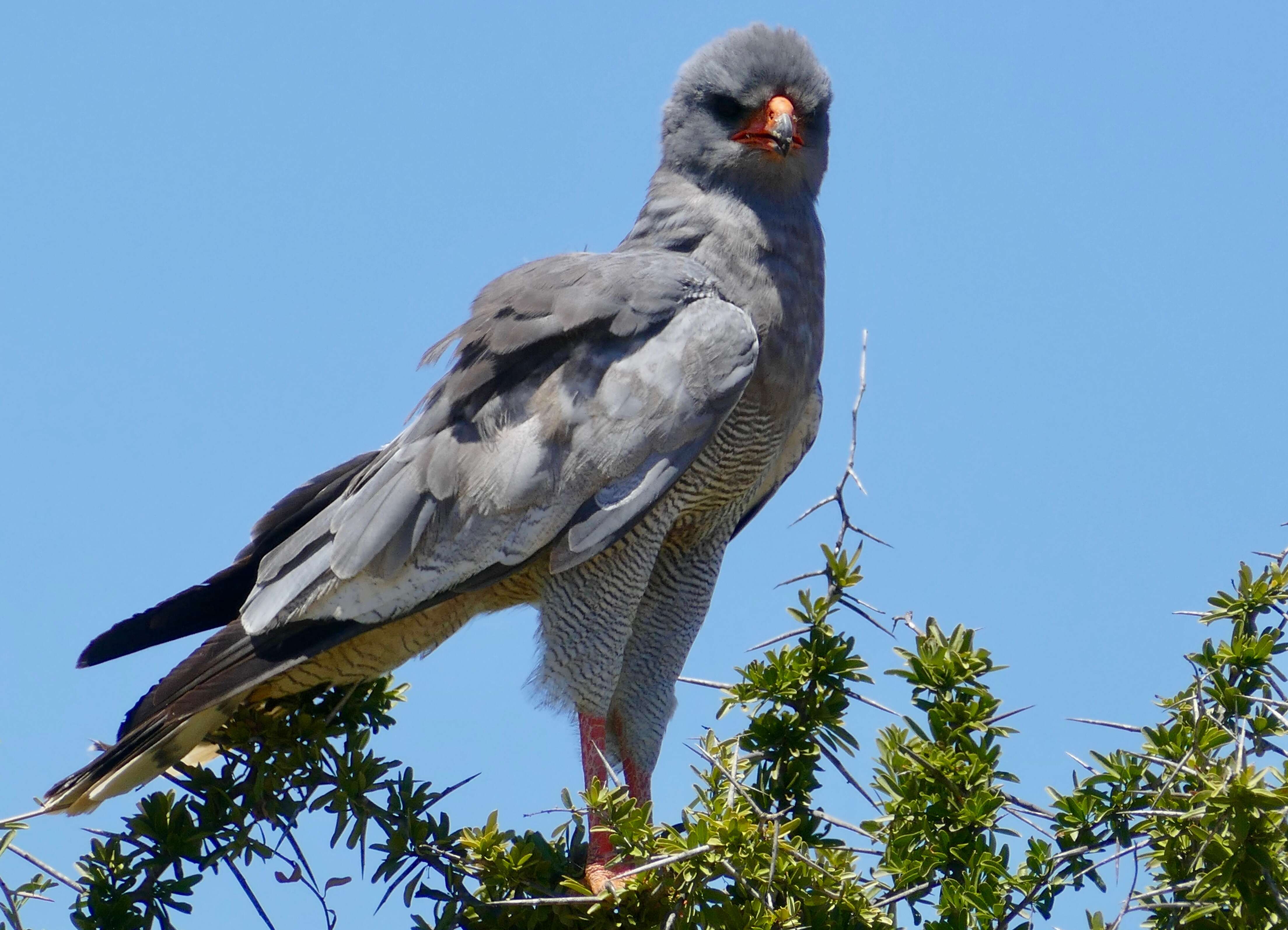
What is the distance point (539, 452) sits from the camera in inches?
181

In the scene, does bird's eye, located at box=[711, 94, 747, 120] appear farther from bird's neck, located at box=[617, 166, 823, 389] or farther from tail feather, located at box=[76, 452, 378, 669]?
tail feather, located at box=[76, 452, 378, 669]

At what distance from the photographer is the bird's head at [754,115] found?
5.20 meters

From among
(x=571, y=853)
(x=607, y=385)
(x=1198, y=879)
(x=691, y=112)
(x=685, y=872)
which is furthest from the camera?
(x=691, y=112)

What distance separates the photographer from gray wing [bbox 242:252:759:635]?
454cm

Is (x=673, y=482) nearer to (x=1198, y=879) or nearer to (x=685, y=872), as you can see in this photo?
(x=685, y=872)

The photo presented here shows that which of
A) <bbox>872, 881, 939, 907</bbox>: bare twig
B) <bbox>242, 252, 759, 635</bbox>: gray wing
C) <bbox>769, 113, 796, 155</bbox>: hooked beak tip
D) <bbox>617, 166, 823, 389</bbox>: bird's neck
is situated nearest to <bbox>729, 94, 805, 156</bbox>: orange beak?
<bbox>769, 113, 796, 155</bbox>: hooked beak tip

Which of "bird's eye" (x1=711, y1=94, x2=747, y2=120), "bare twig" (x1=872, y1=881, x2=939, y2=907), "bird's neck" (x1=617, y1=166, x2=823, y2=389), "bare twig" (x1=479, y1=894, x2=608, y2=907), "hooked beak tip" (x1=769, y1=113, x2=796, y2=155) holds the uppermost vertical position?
"bird's eye" (x1=711, y1=94, x2=747, y2=120)

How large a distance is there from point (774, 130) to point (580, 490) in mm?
1624

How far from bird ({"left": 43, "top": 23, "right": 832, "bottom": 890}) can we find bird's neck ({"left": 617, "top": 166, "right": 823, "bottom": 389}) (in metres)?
0.01

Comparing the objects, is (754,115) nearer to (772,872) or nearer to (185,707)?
(185,707)

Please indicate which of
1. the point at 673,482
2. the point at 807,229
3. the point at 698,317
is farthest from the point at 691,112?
the point at 673,482

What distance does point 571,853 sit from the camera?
431 centimetres

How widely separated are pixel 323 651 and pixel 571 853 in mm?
1022

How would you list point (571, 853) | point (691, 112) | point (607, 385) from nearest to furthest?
point (571, 853), point (607, 385), point (691, 112)
